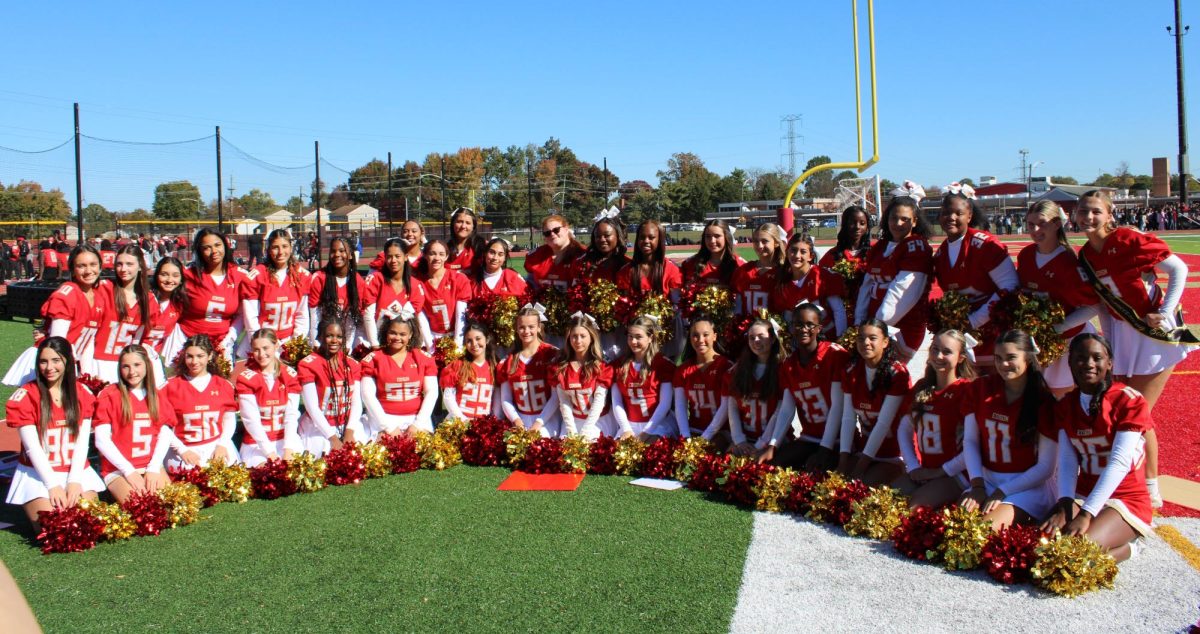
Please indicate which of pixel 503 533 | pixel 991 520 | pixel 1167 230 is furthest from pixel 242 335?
pixel 1167 230

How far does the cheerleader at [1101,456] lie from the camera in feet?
13.3

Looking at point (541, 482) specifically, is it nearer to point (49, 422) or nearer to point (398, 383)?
point (398, 383)

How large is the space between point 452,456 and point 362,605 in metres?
2.38

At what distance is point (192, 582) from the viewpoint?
4223 millimetres

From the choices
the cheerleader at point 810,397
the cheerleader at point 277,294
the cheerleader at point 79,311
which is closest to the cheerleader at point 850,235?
the cheerleader at point 810,397

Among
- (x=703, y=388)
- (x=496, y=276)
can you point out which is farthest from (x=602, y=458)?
(x=496, y=276)

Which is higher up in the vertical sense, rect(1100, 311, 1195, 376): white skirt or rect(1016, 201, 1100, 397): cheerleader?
rect(1016, 201, 1100, 397): cheerleader

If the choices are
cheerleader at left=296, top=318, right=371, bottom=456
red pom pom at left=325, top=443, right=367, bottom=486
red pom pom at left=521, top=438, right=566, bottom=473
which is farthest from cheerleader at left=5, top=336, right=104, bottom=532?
red pom pom at left=521, top=438, right=566, bottom=473

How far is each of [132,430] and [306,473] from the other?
1055 mm

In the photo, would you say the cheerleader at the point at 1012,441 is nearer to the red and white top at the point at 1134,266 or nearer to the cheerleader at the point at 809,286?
the red and white top at the point at 1134,266

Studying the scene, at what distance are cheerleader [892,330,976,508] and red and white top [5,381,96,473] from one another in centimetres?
481

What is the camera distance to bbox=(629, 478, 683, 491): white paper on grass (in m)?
5.55

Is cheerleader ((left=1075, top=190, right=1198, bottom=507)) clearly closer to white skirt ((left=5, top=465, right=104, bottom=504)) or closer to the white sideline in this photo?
the white sideline

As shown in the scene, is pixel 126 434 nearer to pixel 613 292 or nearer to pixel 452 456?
pixel 452 456
